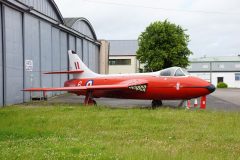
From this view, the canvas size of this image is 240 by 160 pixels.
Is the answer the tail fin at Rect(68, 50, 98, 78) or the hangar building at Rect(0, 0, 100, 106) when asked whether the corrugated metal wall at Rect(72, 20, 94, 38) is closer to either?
the hangar building at Rect(0, 0, 100, 106)

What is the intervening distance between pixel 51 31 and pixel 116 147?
21830 millimetres

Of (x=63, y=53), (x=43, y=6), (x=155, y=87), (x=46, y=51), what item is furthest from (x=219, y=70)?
(x=155, y=87)

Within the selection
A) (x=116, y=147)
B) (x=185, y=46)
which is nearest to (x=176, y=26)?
(x=185, y=46)

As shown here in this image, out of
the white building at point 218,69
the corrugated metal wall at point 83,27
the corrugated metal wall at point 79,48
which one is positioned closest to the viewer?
the corrugated metal wall at point 79,48

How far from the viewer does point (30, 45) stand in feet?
76.6

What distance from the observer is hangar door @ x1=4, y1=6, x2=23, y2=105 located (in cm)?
1980

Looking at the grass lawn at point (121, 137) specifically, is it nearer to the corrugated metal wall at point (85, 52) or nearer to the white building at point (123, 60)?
the corrugated metal wall at point (85, 52)

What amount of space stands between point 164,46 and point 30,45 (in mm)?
22205

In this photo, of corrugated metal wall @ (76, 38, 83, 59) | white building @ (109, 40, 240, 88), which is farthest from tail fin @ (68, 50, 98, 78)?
white building @ (109, 40, 240, 88)

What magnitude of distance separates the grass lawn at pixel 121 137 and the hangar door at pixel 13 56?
7185mm

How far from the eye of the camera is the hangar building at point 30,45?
19734 mm

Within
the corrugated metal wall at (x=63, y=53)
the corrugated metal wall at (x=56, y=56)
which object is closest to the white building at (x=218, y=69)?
the corrugated metal wall at (x=63, y=53)

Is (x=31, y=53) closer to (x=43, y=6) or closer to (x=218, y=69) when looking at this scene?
(x=43, y=6)

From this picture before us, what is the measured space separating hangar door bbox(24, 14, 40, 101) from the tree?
19875 mm
